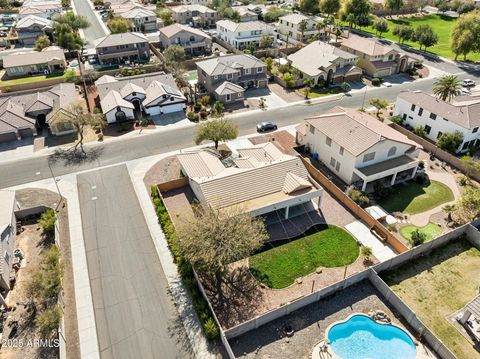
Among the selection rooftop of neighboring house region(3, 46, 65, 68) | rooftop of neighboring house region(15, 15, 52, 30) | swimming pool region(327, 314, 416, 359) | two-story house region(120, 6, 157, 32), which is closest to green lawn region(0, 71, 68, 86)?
rooftop of neighboring house region(3, 46, 65, 68)

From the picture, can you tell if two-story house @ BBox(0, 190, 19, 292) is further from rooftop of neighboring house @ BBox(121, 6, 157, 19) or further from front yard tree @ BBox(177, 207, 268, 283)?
rooftop of neighboring house @ BBox(121, 6, 157, 19)

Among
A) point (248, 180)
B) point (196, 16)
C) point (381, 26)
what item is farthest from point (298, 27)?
point (248, 180)

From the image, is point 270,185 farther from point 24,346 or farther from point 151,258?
point 24,346

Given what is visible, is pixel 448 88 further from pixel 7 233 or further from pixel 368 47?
pixel 7 233

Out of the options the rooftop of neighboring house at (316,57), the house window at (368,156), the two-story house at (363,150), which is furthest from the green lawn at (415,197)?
the rooftop of neighboring house at (316,57)

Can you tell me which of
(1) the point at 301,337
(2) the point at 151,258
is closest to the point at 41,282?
(2) the point at 151,258

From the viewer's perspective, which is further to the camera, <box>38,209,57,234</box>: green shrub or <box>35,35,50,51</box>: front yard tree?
<box>35,35,50,51</box>: front yard tree

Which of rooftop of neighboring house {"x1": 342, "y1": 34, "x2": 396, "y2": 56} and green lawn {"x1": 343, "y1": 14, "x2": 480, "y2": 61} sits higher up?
rooftop of neighboring house {"x1": 342, "y1": 34, "x2": 396, "y2": 56}
